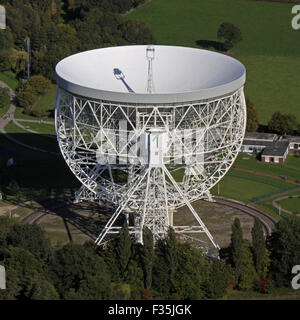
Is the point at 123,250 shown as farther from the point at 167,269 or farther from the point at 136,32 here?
the point at 136,32

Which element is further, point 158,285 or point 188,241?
point 188,241

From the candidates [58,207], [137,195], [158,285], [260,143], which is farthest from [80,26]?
[158,285]

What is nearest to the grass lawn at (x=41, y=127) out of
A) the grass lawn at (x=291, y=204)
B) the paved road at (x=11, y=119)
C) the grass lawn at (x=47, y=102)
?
the paved road at (x=11, y=119)

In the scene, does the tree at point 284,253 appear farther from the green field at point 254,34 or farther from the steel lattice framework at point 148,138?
the green field at point 254,34

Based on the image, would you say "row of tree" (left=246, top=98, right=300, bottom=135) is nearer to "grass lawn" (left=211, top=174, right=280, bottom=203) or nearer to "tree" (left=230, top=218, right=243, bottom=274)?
"grass lawn" (left=211, top=174, right=280, bottom=203)

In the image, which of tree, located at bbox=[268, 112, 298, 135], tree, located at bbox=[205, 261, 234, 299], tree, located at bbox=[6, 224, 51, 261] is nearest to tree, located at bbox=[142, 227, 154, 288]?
tree, located at bbox=[205, 261, 234, 299]

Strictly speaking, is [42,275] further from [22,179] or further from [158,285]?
[22,179]
